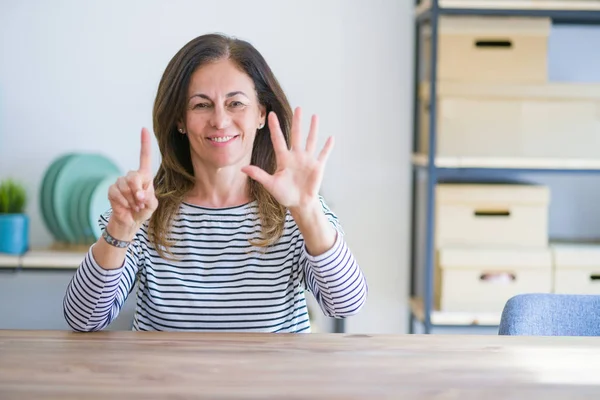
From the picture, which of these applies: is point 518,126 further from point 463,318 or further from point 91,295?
point 91,295

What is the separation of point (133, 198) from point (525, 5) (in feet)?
5.49

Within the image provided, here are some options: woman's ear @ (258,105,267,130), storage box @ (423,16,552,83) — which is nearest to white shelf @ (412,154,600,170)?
storage box @ (423,16,552,83)

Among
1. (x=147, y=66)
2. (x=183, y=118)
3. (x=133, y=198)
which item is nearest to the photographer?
(x=133, y=198)

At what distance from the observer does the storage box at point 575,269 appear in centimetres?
269

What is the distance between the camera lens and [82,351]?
118 centimetres

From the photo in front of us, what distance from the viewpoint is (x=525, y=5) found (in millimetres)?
2607

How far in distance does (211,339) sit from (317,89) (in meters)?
1.81

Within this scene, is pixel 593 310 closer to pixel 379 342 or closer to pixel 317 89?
pixel 379 342

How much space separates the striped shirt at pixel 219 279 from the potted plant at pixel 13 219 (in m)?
1.18

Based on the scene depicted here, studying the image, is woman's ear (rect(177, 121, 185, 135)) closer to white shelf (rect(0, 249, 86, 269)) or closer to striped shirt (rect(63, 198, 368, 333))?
striped shirt (rect(63, 198, 368, 333))

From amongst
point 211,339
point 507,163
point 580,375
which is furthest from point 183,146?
point 507,163

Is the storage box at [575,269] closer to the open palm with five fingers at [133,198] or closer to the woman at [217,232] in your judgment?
the woman at [217,232]

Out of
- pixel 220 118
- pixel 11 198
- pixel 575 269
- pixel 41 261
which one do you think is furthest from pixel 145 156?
pixel 575 269

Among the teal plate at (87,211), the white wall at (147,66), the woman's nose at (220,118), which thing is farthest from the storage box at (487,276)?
the woman's nose at (220,118)
